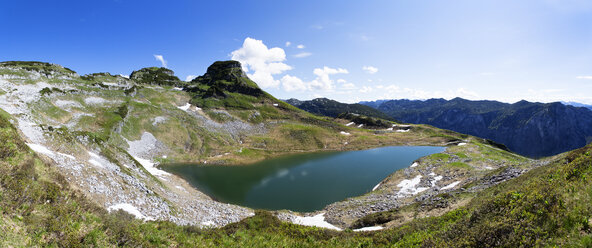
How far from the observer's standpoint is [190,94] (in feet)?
387

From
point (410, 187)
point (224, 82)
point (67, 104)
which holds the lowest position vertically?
point (410, 187)

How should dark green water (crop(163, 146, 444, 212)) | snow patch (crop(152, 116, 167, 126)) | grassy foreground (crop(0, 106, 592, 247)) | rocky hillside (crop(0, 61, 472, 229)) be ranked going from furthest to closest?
1. snow patch (crop(152, 116, 167, 126))
2. dark green water (crop(163, 146, 444, 212))
3. rocky hillside (crop(0, 61, 472, 229))
4. grassy foreground (crop(0, 106, 592, 247))

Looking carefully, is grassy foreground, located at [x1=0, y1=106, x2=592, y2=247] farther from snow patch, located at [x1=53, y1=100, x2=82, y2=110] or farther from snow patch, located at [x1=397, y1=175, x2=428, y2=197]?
snow patch, located at [x1=53, y1=100, x2=82, y2=110]

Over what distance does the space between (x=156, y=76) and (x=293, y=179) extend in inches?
5341

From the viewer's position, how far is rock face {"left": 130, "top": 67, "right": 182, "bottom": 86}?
13038 centimetres

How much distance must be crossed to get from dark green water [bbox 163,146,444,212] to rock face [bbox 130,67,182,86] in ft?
313

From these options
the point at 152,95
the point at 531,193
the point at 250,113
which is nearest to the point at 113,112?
the point at 152,95

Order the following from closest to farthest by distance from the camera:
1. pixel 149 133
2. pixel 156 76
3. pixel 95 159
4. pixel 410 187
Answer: pixel 95 159 < pixel 410 187 < pixel 149 133 < pixel 156 76

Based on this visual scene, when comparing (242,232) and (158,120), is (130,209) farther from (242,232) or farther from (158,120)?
(158,120)

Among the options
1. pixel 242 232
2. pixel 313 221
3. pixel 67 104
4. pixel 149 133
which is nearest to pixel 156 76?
pixel 67 104

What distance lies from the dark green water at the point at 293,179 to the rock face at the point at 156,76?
95280 millimetres

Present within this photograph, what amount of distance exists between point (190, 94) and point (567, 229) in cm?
12998

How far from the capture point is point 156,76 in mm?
143625

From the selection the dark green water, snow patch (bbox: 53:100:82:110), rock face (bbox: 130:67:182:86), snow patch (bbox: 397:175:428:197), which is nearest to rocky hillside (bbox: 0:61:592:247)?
snow patch (bbox: 397:175:428:197)
